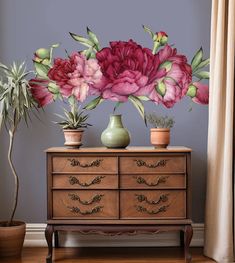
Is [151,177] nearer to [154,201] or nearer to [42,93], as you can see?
[154,201]

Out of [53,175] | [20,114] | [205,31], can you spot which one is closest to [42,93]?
[20,114]

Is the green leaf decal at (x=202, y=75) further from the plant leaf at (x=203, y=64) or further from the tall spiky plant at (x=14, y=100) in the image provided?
the tall spiky plant at (x=14, y=100)

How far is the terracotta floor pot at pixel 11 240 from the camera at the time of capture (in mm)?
3008

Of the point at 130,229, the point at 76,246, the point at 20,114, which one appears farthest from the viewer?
the point at 76,246

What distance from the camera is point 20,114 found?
307cm

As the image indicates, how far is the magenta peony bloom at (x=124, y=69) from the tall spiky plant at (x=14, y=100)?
0.58 metres

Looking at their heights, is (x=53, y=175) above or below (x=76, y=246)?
above

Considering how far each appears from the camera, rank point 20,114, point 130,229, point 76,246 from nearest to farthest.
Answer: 1. point 130,229
2. point 20,114
3. point 76,246

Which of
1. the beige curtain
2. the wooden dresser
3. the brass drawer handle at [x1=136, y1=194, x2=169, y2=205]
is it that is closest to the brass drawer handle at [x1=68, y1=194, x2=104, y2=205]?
the wooden dresser

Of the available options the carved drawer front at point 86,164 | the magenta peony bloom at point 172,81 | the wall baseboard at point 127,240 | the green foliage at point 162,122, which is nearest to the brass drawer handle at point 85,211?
the carved drawer front at point 86,164

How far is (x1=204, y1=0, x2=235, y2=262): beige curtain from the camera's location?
113 inches

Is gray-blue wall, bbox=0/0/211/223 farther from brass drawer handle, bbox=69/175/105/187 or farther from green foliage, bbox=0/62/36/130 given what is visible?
brass drawer handle, bbox=69/175/105/187

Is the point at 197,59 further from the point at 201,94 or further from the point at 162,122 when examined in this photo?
the point at 162,122

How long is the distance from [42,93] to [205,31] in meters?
1.44
